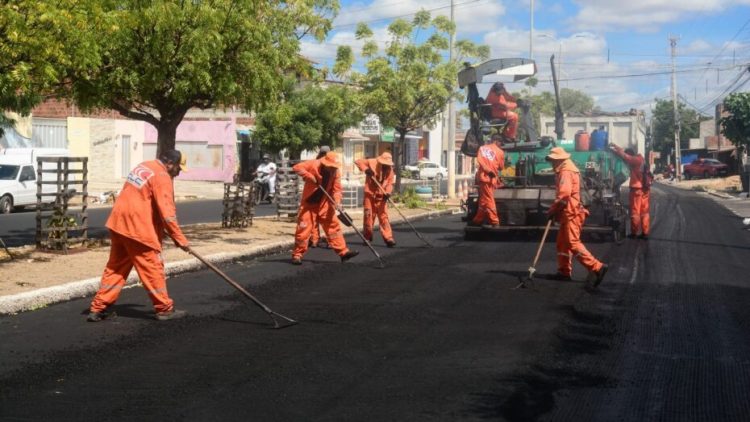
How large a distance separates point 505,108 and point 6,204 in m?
14.4

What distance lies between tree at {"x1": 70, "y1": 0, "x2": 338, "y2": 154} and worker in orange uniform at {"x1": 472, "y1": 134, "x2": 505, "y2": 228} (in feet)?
12.4

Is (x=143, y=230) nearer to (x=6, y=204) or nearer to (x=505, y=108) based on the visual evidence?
(x=505, y=108)

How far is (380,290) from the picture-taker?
412 inches

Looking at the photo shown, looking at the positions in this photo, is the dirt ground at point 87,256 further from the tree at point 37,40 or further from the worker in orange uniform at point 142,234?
the tree at point 37,40

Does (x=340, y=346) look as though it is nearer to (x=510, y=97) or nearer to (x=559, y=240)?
(x=559, y=240)

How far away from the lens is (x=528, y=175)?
58.2 feet

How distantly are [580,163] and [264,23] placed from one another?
260 inches

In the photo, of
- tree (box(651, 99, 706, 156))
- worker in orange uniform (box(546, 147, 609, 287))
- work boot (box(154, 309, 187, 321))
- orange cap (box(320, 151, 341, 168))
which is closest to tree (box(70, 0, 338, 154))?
orange cap (box(320, 151, 341, 168))

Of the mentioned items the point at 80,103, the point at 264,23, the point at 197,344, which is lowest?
the point at 197,344

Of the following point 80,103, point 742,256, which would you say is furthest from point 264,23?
point 742,256

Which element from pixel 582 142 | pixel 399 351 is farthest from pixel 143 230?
pixel 582 142

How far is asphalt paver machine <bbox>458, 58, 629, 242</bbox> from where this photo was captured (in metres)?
16.3

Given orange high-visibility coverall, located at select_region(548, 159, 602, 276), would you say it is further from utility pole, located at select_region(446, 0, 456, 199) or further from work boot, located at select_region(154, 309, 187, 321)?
utility pole, located at select_region(446, 0, 456, 199)

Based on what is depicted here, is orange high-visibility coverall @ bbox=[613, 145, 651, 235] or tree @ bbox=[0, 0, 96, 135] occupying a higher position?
tree @ bbox=[0, 0, 96, 135]
